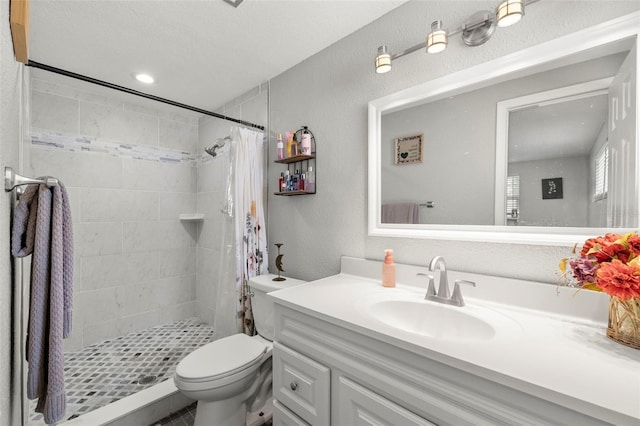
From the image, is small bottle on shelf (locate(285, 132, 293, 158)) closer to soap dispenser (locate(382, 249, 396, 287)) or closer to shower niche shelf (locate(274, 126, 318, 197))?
shower niche shelf (locate(274, 126, 318, 197))

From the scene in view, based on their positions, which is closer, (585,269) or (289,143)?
(585,269)

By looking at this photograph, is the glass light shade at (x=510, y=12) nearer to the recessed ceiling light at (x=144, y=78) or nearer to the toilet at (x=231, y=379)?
the toilet at (x=231, y=379)

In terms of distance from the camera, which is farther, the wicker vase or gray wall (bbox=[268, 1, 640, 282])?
→ gray wall (bbox=[268, 1, 640, 282])

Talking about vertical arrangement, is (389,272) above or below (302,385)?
above

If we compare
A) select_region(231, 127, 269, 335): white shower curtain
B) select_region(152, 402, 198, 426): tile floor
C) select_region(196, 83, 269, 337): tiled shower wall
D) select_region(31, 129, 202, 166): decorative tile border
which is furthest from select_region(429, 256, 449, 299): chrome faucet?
select_region(31, 129, 202, 166): decorative tile border

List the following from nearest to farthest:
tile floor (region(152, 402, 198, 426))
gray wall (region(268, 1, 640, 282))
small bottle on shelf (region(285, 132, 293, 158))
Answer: gray wall (region(268, 1, 640, 282)), tile floor (region(152, 402, 198, 426)), small bottle on shelf (region(285, 132, 293, 158))

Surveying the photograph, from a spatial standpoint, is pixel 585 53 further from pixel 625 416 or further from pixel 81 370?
pixel 81 370

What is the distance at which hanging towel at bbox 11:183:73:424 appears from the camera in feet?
2.47

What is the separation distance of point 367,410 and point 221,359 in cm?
86

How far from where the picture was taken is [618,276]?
64cm

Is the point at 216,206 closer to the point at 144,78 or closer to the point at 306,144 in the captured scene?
the point at 144,78

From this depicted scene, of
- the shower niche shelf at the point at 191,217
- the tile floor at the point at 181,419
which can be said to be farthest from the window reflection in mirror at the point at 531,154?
the shower niche shelf at the point at 191,217

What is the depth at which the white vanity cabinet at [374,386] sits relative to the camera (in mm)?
621

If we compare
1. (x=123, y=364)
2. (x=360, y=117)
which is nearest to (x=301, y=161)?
(x=360, y=117)
